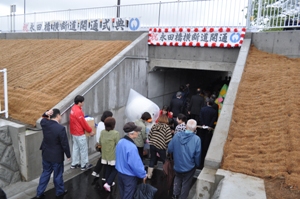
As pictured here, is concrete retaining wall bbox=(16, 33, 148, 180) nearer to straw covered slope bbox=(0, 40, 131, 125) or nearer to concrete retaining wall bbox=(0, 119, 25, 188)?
concrete retaining wall bbox=(0, 119, 25, 188)

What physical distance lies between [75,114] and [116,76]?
2.83 m

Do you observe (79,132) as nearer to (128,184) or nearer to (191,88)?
(128,184)

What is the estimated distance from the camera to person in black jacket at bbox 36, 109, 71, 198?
4223 millimetres

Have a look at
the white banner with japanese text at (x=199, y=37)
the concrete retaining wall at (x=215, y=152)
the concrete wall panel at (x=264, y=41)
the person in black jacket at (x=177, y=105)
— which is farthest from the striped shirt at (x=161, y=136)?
the concrete wall panel at (x=264, y=41)

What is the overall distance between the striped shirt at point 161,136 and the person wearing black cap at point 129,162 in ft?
4.65

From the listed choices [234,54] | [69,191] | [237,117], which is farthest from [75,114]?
[234,54]

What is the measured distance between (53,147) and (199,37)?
20.4 ft

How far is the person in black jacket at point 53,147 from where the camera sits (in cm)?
422

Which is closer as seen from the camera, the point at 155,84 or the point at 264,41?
the point at 264,41

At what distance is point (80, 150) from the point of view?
18.2ft

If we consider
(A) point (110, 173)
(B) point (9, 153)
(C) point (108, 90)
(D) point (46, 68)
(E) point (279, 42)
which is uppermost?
(E) point (279, 42)

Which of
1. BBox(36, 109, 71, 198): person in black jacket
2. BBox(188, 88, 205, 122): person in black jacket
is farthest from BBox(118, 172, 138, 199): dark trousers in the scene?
BBox(188, 88, 205, 122): person in black jacket

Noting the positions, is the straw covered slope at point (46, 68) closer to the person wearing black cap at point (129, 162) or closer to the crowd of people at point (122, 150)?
the crowd of people at point (122, 150)

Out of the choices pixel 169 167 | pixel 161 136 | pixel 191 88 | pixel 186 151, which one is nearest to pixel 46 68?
pixel 161 136
